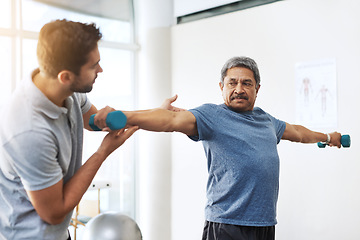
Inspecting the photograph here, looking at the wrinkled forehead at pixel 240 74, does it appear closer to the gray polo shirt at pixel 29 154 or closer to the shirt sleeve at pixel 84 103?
the shirt sleeve at pixel 84 103

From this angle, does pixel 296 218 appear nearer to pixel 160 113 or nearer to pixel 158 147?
pixel 158 147

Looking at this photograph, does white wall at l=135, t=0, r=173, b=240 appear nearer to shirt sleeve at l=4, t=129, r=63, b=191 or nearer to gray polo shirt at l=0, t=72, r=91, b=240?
gray polo shirt at l=0, t=72, r=91, b=240

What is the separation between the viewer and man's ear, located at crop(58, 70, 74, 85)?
1.37 metres

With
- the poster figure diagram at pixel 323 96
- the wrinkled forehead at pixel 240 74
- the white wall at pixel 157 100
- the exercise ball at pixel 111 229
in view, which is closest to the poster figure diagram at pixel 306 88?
the poster figure diagram at pixel 323 96

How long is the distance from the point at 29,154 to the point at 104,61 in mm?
3282

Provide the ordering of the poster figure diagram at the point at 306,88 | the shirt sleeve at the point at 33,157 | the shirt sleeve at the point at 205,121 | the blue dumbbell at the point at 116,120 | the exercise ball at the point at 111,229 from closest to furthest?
the shirt sleeve at the point at 33,157, the blue dumbbell at the point at 116,120, the shirt sleeve at the point at 205,121, the exercise ball at the point at 111,229, the poster figure diagram at the point at 306,88

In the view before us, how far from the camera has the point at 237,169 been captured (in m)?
2.07

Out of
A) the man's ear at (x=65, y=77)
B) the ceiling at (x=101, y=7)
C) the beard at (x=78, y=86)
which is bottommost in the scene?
the beard at (x=78, y=86)

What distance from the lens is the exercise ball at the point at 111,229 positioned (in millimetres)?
3018

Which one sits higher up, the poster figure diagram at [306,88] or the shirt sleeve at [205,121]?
the poster figure diagram at [306,88]

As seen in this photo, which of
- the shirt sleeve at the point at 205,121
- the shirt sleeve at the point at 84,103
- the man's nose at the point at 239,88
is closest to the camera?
the shirt sleeve at the point at 84,103

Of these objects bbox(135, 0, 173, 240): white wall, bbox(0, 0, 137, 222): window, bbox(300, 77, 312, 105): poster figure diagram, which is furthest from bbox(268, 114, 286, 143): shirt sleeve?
bbox(0, 0, 137, 222): window

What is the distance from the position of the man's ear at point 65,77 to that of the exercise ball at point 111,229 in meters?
1.86

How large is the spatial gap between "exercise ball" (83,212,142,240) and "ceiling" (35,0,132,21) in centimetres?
218
